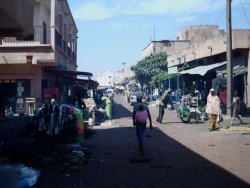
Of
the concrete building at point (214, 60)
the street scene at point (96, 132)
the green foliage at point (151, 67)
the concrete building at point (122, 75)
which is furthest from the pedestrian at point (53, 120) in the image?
the concrete building at point (122, 75)

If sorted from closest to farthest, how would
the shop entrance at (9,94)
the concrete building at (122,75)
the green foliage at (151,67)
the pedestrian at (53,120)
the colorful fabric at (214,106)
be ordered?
1. the pedestrian at (53,120)
2. the colorful fabric at (214,106)
3. the shop entrance at (9,94)
4. the green foliage at (151,67)
5. the concrete building at (122,75)

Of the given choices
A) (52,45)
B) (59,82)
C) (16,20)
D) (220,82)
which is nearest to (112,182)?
(16,20)

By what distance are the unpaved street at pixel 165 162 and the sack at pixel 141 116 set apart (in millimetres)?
962

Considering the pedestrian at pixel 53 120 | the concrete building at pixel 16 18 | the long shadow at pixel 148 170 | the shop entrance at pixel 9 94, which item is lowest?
the long shadow at pixel 148 170

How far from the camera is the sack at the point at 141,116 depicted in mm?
10492

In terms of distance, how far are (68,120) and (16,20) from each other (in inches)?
172

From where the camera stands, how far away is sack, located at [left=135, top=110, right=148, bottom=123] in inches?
413

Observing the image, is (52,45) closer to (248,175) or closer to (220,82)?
(220,82)

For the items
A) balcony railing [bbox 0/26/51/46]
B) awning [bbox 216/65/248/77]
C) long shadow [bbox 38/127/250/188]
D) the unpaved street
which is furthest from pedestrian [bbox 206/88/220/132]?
balcony railing [bbox 0/26/51/46]

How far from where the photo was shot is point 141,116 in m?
10.5

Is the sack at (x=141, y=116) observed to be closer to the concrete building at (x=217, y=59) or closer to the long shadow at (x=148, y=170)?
the long shadow at (x=148, y=170)

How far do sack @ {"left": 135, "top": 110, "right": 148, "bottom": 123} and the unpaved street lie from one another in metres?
0.96

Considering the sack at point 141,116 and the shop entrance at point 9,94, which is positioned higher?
the shop entrance at point 9,94

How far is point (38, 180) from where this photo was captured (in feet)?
24.1
